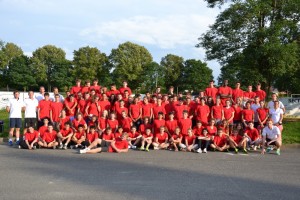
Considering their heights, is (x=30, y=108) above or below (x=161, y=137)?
above

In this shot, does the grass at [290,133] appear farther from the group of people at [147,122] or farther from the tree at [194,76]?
the tree at [194,76]

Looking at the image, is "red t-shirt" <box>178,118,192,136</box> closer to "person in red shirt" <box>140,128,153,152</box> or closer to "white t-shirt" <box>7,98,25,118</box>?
"person in red shirt" <box>140,128,153,152</box>

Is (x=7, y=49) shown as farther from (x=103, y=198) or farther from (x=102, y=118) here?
(x=103, y=198)

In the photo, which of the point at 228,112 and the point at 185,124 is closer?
the point at 185,124

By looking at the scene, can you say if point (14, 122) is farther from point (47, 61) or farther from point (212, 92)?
point (47, 61)

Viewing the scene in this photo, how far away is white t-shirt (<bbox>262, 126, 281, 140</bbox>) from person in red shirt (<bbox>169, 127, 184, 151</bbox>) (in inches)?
120

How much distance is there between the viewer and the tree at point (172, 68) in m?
90.0

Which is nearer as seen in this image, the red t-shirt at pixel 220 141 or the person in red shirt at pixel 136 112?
the red t-shirt at pixel 220 141

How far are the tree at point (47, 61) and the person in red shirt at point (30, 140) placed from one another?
239ft

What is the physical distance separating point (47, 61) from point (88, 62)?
1508cm

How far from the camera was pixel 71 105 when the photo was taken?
14883 mm

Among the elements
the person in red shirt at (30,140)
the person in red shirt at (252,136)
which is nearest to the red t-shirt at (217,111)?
the person in red shirt at (252,136)

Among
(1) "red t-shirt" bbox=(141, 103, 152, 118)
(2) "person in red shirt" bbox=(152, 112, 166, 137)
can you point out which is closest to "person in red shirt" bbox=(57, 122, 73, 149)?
(1) "red t-shirt" bbox=(141, 103, 152, 118)

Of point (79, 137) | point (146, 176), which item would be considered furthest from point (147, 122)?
point (146, 176)
